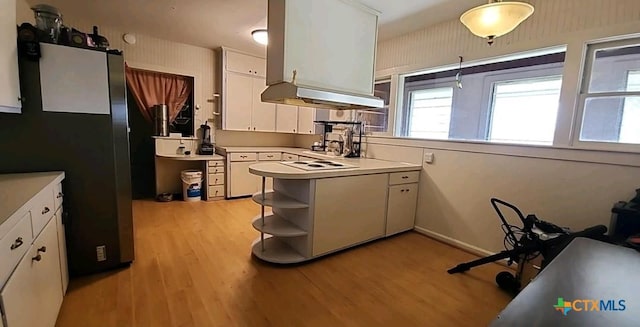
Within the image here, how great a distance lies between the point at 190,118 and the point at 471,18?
4181 mm

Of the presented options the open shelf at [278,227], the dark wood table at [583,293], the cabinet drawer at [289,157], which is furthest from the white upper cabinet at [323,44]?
the dark wood table at [583,293]

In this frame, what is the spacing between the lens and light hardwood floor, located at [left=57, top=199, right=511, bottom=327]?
69.1 inches

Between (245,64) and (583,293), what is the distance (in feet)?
15.6

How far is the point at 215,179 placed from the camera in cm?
433

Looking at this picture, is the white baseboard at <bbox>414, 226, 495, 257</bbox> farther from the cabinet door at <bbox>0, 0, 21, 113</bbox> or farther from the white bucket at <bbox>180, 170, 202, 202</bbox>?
the cabinet door at <bbox>0, 0, 21, 113</bbox>

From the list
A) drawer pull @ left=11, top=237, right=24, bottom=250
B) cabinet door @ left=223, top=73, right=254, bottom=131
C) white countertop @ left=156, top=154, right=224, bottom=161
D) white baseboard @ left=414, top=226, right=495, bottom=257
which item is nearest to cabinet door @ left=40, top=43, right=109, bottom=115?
drawer pull @ left=11, top=237, right=24, bottom=250

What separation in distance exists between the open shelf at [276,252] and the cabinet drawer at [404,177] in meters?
1.30

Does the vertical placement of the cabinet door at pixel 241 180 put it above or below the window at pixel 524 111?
below

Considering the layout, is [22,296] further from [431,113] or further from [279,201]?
[431,113]

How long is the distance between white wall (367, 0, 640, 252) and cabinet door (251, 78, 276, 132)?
2.26 m

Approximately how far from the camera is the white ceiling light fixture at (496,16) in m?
1.49

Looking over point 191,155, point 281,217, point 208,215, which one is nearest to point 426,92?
point 281,217

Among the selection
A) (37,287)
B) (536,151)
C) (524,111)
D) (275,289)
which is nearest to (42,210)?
(37,287)

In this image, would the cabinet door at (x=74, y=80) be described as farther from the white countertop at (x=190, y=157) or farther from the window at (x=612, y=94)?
the window at (x=612, y=94)
